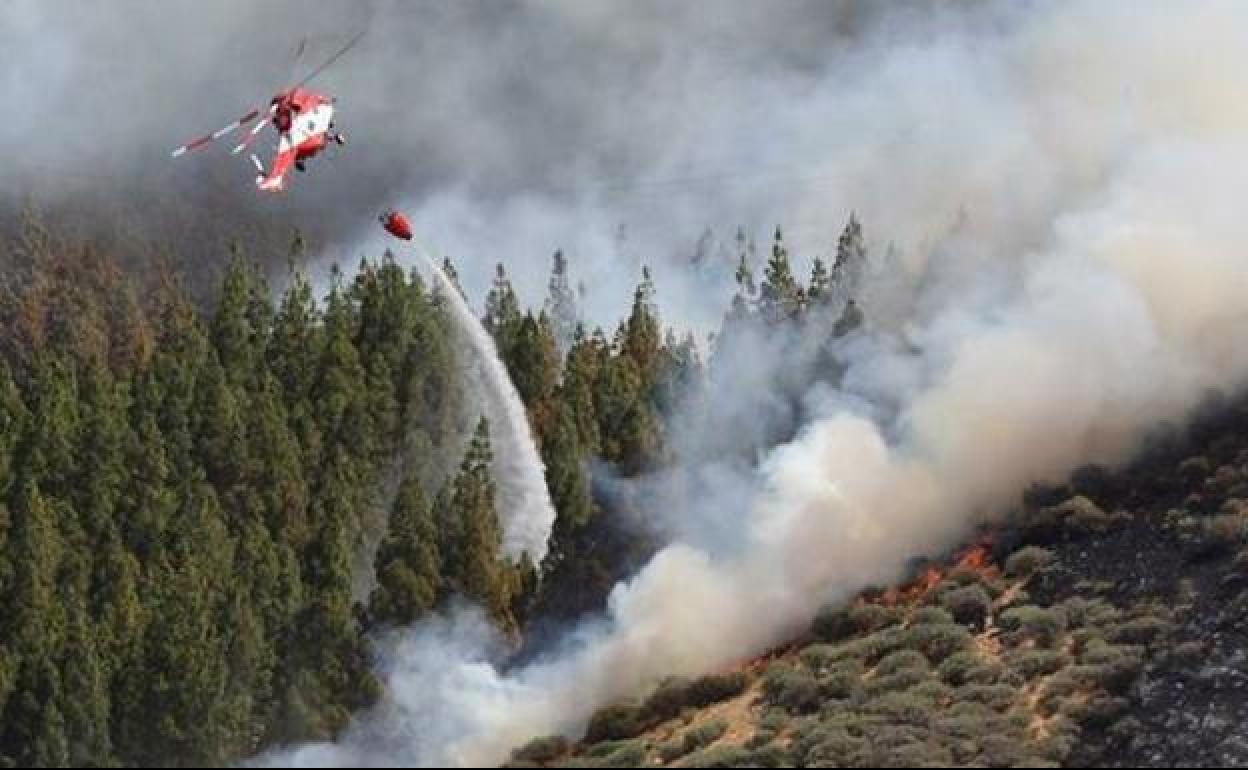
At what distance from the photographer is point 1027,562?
2785 inches

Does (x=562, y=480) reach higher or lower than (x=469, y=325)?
lower

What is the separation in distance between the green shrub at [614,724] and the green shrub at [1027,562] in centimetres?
1714

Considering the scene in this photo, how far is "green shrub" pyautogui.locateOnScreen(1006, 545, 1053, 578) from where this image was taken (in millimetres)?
70562

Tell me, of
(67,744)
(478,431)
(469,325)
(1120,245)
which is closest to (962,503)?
(1120,245)

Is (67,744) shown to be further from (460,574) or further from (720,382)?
(720,382)

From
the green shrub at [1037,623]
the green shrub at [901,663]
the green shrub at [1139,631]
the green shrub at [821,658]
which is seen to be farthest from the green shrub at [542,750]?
the green shrub at [1139,631]

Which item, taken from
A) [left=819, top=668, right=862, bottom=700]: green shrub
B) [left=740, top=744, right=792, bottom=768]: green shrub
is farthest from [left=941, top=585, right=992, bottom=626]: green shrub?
[left=740, top=744, right=792, bottom=768]: green shrub

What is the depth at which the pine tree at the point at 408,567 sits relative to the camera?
71938 millimetres

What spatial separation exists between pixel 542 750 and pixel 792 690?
875 cm

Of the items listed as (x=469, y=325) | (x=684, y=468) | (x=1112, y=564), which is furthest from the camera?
(x=469, y=325)

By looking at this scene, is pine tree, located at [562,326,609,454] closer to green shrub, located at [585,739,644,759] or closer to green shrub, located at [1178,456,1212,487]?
green shrub, located at [1178,456,1212,487]

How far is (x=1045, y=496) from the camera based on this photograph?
75.6 meters

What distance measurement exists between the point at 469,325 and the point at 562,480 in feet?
108

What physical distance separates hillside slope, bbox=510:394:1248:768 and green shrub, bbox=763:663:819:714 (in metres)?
0.07
